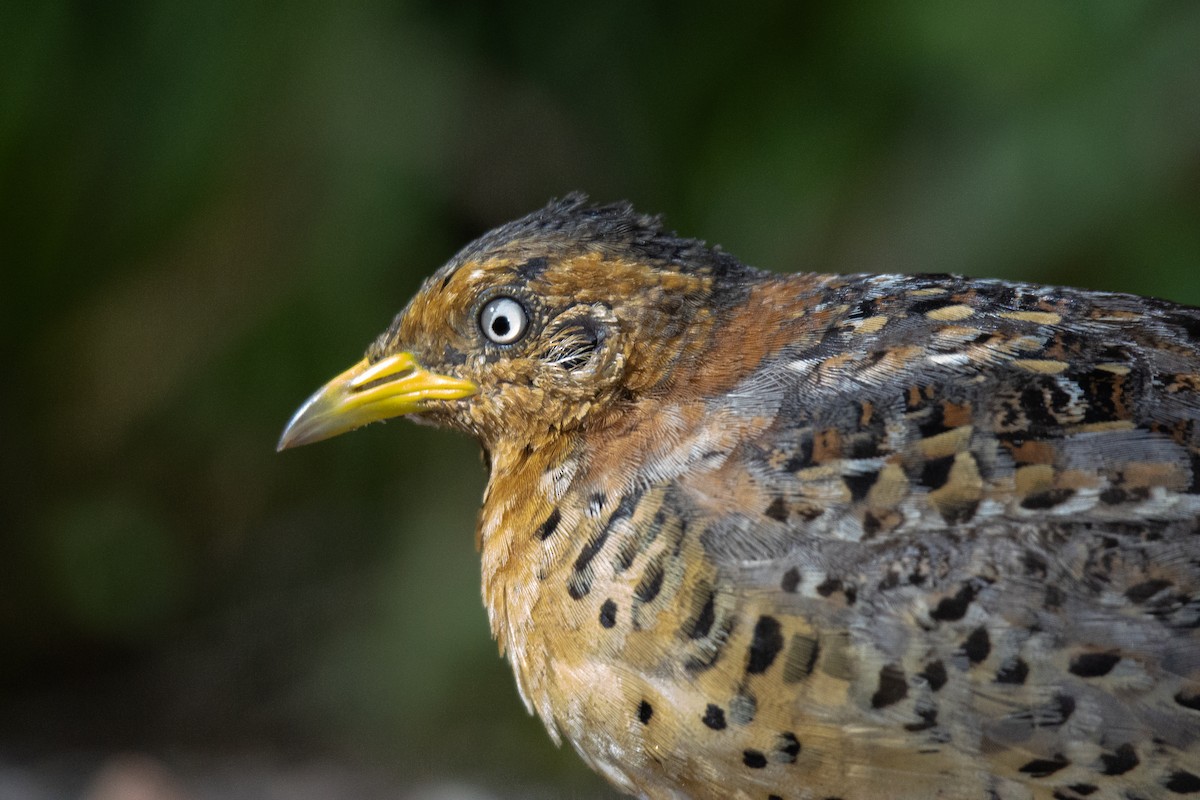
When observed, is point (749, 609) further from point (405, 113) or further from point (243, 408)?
point (243, 408)

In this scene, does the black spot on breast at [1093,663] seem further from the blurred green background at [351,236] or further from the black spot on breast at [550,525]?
the blurred green background at [351,236]

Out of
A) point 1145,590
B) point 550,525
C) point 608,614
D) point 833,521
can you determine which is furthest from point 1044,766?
point 550,525

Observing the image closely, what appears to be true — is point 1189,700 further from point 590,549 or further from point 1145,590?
point 590,549

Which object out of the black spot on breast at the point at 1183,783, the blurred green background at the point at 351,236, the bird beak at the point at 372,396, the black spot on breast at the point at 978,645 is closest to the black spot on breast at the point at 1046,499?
the black spot on breast at the point at 978,645

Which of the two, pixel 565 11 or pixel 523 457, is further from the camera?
pixel 565 11

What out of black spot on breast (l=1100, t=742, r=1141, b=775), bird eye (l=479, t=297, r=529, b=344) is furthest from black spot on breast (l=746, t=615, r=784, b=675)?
bird eye (l=479, t=297, r=529, b=344)

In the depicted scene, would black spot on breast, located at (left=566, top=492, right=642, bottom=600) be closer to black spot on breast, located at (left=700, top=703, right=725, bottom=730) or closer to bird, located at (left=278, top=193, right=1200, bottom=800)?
bird, located at (left=278, top=193, right=1200, bottom=800)

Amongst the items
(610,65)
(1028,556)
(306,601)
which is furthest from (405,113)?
(1028,556)

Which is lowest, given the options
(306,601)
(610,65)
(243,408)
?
(306,601)
